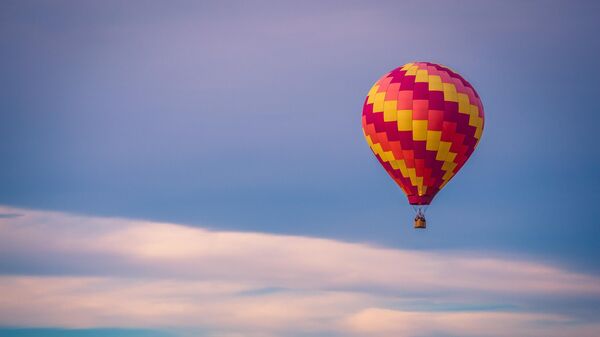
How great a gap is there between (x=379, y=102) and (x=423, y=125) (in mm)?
2548

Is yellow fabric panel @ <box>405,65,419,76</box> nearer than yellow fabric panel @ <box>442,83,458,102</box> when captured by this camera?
No

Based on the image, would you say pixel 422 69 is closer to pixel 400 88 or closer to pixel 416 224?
pixel 400 88

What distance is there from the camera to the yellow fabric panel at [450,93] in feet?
329

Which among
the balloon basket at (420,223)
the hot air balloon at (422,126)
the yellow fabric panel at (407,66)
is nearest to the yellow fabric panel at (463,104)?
the hot air balloon at (422,126)

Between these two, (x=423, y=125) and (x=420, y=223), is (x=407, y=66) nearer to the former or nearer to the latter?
(x=423, y=125)

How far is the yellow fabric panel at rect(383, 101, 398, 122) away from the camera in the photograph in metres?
100

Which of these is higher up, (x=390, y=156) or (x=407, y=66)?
(x=407, y=66)

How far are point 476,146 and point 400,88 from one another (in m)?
4.96

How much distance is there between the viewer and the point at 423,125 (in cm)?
10006

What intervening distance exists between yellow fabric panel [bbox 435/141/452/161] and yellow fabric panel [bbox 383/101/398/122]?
8.52 ft

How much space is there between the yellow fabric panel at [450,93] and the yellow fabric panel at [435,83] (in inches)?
8.5

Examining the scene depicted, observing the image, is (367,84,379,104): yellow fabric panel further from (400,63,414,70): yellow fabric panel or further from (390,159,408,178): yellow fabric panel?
(390,159,408,178): yellow fabric panel

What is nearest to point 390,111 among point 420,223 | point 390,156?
point 390,156

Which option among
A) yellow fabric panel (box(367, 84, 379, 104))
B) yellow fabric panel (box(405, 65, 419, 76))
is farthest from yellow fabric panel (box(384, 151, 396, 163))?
yellow fabric panel (box(405, 65, 419, 76))
